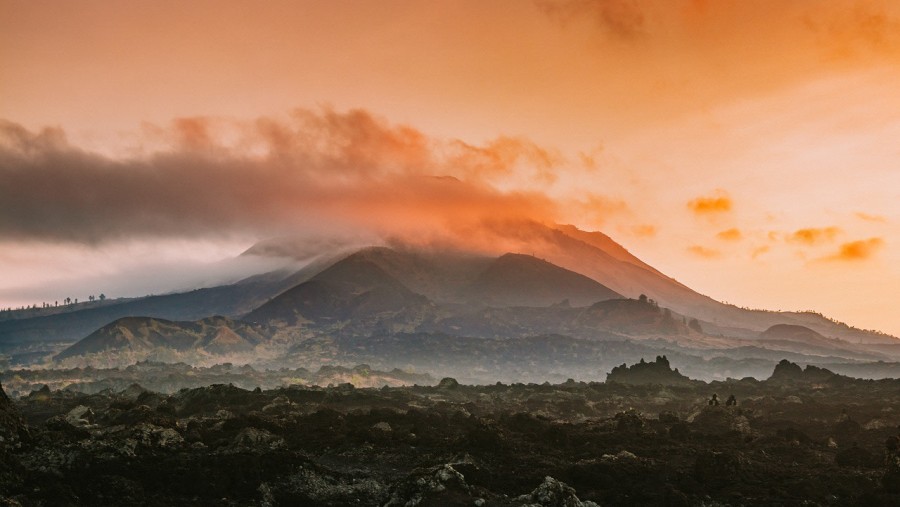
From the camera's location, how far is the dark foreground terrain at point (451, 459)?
39969 mm

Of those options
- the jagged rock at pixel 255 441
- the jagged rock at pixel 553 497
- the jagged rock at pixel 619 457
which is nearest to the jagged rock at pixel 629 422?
the jagged rock at pixel 619 457

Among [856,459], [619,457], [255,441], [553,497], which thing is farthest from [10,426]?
[856,459]

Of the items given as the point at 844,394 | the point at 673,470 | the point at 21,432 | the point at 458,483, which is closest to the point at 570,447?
the point at 673,470

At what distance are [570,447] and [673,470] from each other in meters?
11.4

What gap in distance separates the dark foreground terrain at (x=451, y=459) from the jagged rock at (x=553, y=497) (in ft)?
0.29

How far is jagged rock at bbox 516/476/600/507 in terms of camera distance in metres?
38.9

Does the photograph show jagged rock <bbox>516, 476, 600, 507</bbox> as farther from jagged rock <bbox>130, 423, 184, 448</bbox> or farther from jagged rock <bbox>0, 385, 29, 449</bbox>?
jagged rock <bbox>0, 385, 29, 449</bbox>

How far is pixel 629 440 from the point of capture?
59.3 meters

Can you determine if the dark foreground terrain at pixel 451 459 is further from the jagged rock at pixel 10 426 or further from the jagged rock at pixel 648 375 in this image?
the jagged rock at pixel 648 375

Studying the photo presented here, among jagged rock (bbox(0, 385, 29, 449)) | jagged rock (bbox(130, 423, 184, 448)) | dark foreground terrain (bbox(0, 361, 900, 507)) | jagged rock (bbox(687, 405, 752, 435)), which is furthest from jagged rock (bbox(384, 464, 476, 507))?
jagged rock (bbox(687, 405, 752, 435))

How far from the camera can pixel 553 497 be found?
39312 millimetres

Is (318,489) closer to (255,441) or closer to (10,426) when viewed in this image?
(255,441)

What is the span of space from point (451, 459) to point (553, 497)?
1198 cm

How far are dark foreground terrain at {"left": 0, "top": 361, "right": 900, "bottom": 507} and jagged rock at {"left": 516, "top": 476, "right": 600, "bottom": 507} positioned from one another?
9cm
